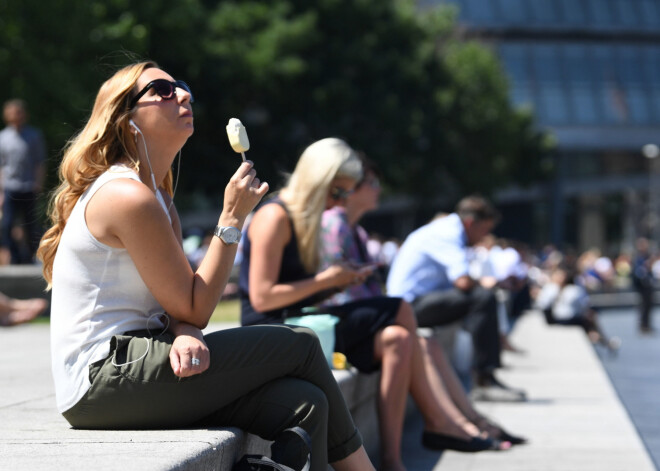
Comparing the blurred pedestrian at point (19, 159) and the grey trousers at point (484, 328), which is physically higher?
the blurred pedestrian at point (19, 159)

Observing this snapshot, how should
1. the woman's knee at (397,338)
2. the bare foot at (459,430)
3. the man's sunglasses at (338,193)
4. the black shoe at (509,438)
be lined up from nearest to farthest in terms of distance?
the woman's knee at (397,338)
the man's sunglasses at (338,193)
the bare foot at (459,430)
the black shoe at (509,438)

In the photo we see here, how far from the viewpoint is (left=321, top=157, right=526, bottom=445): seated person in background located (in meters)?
5.77

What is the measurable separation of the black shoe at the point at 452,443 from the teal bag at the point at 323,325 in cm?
113

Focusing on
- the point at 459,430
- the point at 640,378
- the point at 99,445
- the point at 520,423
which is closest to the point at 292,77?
the point at 640,378

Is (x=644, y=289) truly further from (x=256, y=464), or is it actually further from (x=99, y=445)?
(x=99, y=445)

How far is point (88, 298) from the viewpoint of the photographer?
3344 mm

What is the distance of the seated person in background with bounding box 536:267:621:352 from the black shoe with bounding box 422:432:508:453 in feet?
35.6

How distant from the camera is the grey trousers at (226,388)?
3.27m

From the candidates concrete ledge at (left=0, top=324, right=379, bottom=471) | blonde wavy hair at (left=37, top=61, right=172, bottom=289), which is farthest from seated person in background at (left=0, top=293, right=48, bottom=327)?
blonde wavy hair at (left=37, top=61, right=172, bottom=289)

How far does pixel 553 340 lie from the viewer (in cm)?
1533

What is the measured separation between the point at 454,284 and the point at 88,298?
17.2 ft

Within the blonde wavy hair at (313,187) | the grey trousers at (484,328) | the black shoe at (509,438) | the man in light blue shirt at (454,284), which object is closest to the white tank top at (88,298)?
the blonde wavy hair at (313,187)

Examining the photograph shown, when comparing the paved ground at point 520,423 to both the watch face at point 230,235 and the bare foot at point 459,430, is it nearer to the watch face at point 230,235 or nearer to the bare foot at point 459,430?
the bare foot at point 459,430

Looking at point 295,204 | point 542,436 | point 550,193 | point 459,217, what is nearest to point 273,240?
point 295,204
